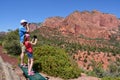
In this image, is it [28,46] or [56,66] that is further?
[56,66]

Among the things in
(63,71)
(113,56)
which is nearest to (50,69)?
(63,71)

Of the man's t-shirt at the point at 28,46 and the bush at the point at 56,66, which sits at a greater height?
the man's t-shirt at the point at 28,46

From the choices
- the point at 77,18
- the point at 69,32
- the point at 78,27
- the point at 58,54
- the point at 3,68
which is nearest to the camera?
the point at 3,68

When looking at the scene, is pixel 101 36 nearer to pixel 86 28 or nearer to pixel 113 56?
pixel 86 28

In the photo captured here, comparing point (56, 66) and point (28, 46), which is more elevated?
point (28, 46)

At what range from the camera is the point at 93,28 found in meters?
170

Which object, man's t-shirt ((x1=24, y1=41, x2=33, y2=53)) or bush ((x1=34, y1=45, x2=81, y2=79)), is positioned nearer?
man's t-shirt ((x1=24, y1=41, x2=33, y2=53))

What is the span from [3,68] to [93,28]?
161 m

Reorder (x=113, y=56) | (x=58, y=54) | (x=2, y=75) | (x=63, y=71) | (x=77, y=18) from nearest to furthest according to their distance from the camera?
1. (x=2, y=75)
2. (x=63, y=71)
3. (x=58, y=54)
4. (x=113, y=56)
5. (x=77, y=18)

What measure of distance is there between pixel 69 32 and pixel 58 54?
141265 millimetres

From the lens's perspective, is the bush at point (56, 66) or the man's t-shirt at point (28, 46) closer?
the man's t-shirt at point (28, 46)

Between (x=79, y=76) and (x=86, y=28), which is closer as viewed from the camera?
(x=79, y=76)

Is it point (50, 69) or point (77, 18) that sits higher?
point (77, 18)

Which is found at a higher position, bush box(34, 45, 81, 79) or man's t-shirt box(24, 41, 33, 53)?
man's t-shirt box(24, 41, 33, 53)
